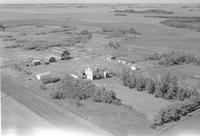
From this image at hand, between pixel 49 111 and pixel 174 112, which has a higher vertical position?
pixel 174 112

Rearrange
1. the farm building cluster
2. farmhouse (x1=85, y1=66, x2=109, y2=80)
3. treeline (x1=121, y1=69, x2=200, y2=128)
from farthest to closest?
the farm building cluster → farmhouse (x1=85, y1=66, x2=109, y2=80) → treeline (x1=121, y1=69, x2=200, y2=128)

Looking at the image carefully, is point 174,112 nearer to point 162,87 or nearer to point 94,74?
point 162,87

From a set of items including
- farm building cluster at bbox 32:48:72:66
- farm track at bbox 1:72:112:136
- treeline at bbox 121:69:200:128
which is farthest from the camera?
farm building cluster at bbox 32:48:72:66

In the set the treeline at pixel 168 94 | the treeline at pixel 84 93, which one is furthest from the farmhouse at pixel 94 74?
the treeline at pixel 84 93

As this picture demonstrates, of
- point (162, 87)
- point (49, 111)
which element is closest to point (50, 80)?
point (49, 111)

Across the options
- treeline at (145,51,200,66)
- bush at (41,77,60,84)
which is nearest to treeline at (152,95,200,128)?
bush at (41,77,60,84)

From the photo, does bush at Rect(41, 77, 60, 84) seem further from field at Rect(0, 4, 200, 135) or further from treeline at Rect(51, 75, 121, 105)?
treeline at Rect(51, 75, 121, 105)

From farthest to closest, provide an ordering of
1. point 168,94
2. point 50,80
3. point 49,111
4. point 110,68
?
point 110,68, point 50,80, point 168,94, point 49,111
